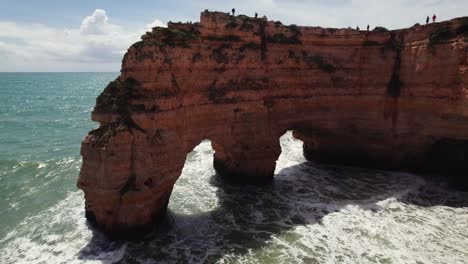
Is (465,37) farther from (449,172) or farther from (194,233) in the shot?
(194,233)

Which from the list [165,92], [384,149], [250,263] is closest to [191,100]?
[165,92]

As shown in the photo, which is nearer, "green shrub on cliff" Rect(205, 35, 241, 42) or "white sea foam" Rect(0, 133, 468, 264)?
"white sea foam" Rect(0, 133, 468, 264)

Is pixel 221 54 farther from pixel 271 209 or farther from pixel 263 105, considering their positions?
pixel 271 209

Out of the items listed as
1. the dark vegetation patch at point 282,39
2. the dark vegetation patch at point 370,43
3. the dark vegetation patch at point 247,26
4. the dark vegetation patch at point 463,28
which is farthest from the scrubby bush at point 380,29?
the dark vegetation patch at point 247,26

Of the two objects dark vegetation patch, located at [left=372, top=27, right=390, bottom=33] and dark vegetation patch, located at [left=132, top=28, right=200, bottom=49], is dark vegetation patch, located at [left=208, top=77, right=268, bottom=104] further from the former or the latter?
dark vegetation patch, located at [left=372, top=27, right=390, bottom=33]

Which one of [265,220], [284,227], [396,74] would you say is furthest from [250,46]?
[284,227]

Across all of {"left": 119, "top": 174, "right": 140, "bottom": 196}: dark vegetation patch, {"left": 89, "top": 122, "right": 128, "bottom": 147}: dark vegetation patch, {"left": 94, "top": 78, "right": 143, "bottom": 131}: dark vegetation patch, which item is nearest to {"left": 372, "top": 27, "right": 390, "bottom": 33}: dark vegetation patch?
{"left": 94, "top": 78, "right": 143, "bottom": 131}: dark vegetation patch
